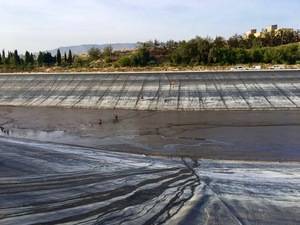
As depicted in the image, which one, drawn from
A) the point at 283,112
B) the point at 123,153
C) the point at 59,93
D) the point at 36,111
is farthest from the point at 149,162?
the point at 59,93

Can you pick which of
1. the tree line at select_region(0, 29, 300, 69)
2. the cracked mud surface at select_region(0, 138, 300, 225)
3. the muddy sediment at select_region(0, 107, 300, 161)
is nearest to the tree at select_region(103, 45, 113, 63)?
the tree line at select_region(0, 29, 300, 69)

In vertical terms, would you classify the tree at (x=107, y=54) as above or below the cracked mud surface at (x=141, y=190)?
above

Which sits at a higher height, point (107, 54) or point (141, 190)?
point (107, 54)

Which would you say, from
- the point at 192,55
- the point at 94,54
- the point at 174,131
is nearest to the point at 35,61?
the point at 94,54

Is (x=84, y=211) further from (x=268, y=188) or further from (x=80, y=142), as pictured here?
(x=80, y=142)

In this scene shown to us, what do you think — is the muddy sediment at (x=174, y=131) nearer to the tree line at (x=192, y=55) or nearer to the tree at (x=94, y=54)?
the tree line at (x=192, y=55)

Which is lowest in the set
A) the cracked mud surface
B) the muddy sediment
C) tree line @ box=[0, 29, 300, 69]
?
the muddy sediment

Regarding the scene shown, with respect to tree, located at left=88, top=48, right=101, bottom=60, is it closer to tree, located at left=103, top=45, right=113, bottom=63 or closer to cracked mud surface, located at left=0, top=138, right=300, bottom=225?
tree, located at left=103, top=45, right=113, bottom=63

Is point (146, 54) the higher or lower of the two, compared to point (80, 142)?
higher

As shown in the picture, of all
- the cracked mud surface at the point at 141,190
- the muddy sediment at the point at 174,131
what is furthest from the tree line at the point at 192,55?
the cracked mud surface at the point at 141,190

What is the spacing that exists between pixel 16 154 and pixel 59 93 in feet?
74.8

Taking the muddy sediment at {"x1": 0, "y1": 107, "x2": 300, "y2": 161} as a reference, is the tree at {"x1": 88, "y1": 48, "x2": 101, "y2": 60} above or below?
above

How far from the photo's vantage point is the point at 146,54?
55.9m

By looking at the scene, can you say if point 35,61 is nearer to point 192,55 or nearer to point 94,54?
point 94,54
